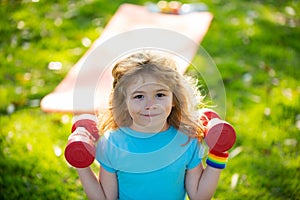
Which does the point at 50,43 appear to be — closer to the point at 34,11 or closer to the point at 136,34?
the point at 34,11

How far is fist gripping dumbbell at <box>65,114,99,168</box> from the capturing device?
1.59 m

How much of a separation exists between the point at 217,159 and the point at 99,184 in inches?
18.5

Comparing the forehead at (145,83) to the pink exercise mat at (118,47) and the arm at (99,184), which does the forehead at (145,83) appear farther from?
the arm at (99,184)

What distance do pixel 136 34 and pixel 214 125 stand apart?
459 millimetres

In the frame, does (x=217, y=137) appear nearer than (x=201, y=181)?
Yes

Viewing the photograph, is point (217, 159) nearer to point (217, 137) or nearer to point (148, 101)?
point (217, 137)

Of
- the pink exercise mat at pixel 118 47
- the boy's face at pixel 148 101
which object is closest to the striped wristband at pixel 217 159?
the boy's face at pixel 148 101

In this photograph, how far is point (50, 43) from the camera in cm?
361

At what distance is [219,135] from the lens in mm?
1678

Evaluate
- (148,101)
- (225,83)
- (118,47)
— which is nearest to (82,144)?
(148,101)

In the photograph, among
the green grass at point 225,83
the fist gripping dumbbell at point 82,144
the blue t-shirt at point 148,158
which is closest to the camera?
the fist gripping dumbbell at point 82,144

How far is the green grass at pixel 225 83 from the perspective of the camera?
2.42m

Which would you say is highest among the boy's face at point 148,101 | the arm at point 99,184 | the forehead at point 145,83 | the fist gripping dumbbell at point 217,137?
the forehead at point 145,83

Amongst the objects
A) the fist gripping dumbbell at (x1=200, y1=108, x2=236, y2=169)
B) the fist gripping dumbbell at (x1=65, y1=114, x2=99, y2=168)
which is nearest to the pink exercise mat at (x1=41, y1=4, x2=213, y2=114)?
the fist gripping dumbbell at (x1=65, y1=114, x2=99, y2=168)
